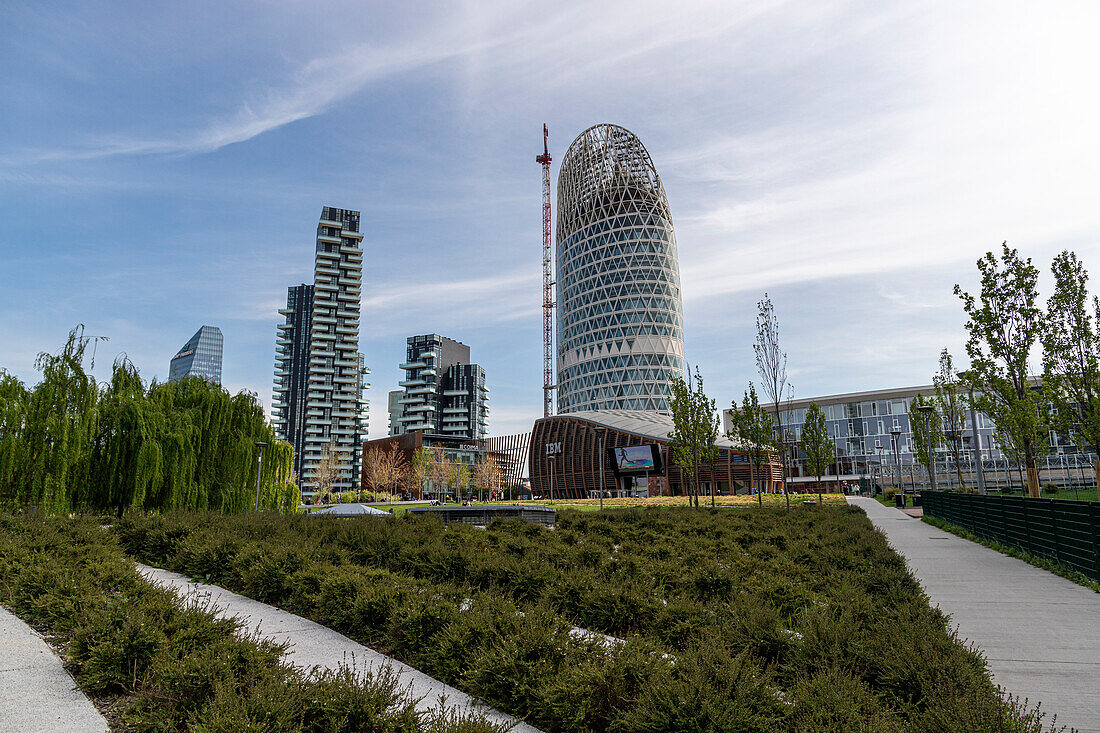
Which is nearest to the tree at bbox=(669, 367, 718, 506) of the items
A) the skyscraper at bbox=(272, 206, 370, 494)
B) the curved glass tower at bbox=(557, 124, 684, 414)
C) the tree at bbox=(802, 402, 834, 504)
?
the tree at bbox=(802, 402, 834, 504)

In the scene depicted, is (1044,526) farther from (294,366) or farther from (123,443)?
(294,366)

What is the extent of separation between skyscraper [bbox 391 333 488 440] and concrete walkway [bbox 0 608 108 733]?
6178 inches

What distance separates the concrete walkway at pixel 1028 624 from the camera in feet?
18.4

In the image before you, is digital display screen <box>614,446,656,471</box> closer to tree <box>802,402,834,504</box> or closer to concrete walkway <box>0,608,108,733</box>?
tree <box>802,402,834,504</box>

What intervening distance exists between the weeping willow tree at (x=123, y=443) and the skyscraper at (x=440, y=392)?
461 ft

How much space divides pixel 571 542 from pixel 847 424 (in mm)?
105198

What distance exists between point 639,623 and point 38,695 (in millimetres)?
5981

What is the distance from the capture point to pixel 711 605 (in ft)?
27.4

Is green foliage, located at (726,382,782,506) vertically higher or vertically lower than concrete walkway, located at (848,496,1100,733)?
higher

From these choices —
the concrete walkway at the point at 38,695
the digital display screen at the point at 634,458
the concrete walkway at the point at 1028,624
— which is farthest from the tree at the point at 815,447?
the digital display screen at the point at 634,458

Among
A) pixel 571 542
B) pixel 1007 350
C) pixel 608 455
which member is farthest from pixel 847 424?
pixel 571 542

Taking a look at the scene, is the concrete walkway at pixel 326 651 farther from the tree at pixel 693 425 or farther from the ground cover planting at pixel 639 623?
the tree at pixel 693 425

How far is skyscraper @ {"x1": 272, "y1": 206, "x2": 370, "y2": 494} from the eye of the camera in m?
138

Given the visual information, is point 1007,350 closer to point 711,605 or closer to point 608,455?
point 711,605
